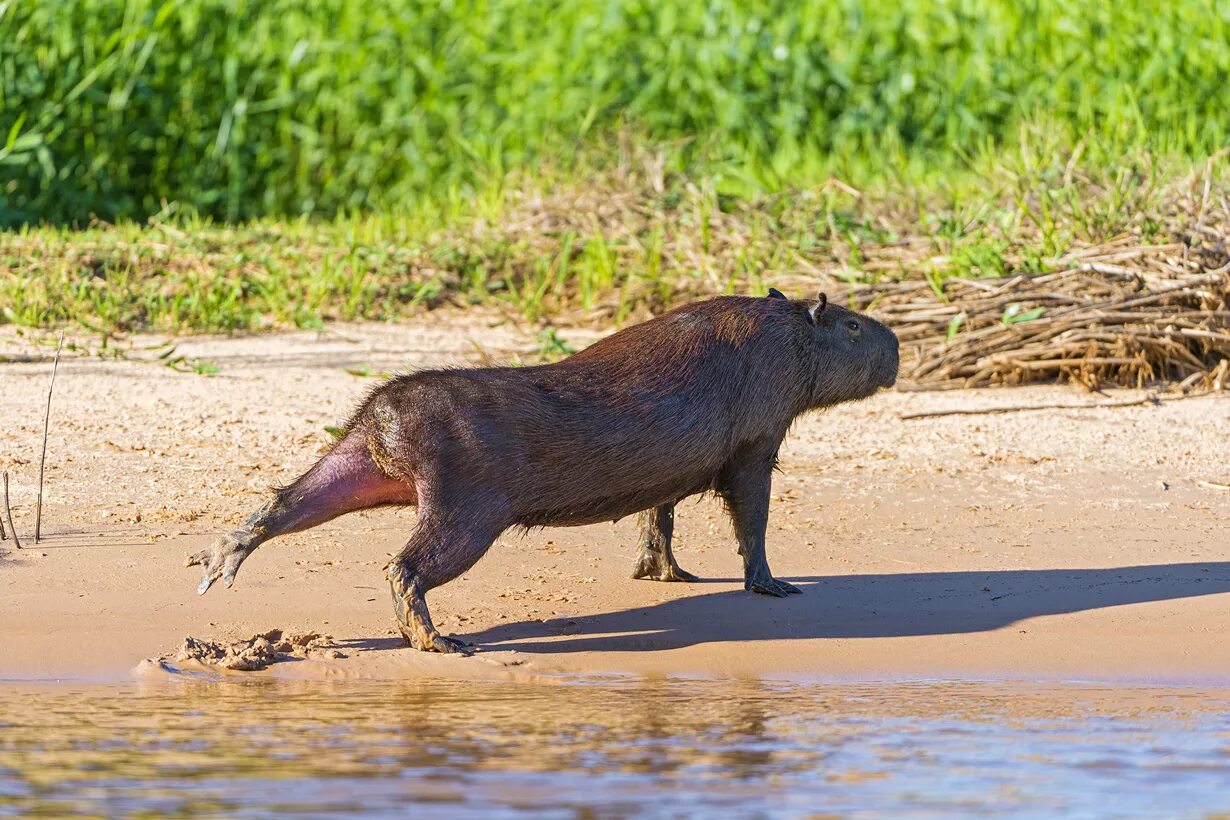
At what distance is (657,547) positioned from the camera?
5.89 metres

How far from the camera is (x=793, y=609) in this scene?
5637 millimetres

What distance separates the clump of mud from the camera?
5059mm

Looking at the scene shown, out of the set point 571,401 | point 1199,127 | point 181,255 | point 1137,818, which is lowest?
point 1137,818

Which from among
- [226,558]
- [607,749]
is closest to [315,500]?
[226,558]

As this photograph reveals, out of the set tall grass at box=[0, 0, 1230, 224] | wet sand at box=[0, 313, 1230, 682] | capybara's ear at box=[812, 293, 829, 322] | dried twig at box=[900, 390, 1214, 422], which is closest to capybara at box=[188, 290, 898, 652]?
capybara's ear at box=[812, 293, 829, 322]

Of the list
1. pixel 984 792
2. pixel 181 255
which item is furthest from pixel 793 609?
pixel 181 255

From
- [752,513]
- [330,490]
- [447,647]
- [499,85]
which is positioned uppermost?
[499,85]

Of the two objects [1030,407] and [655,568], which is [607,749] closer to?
[655,568]

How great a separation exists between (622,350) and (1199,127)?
24.6 ft

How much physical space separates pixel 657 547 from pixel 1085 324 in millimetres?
3131

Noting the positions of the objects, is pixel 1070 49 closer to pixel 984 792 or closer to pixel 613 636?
pixel 613 636

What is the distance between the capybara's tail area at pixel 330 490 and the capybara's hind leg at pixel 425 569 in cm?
21

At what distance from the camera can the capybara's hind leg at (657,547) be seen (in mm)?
5887

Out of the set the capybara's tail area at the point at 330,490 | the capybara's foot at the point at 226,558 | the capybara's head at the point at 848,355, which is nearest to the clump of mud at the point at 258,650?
the capybara's foot at the point at 226,558
